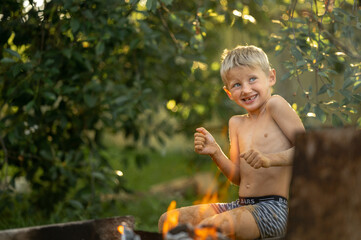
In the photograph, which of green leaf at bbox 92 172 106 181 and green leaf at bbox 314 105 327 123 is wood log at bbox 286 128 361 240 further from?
green leaf at bbox 92 172 106 181

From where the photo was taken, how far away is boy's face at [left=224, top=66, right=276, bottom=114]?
2574 millimetres

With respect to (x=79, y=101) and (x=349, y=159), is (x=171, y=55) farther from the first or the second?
(x=349, y=159)

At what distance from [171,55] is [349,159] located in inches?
124

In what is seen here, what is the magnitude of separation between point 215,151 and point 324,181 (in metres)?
1.00

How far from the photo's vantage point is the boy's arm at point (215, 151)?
259 cm

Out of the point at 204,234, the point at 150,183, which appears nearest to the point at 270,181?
the point at 204,234

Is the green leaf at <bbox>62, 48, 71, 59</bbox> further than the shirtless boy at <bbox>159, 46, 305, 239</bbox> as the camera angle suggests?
Yes

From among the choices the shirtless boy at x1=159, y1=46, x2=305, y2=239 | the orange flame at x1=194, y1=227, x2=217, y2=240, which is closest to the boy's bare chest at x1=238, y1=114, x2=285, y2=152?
the shirtless boy at x1=159, y1=46, x2=305, y2=239

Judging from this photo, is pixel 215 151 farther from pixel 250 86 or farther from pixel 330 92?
pixel 330 92

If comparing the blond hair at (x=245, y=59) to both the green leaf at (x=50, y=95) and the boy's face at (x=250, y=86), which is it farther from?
the green leaf at (x=50, y=95)

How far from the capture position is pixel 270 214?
93.0 inches

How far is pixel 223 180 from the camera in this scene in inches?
215

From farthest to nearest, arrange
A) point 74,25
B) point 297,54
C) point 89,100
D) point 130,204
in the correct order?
point 130,204 < point 89,100 < point 74,25 < point 297,54

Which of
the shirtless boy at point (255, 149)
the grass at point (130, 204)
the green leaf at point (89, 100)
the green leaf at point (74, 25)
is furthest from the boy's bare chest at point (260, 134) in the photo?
the grass at point (130, 204)
